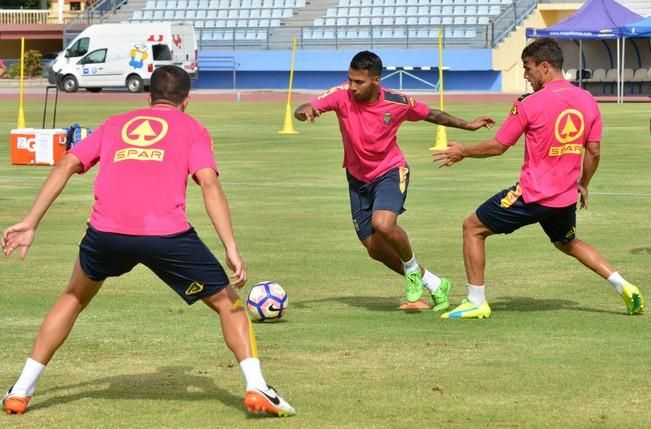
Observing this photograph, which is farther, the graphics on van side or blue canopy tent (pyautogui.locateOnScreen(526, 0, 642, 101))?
the graphics on van side

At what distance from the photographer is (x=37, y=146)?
25891 mm

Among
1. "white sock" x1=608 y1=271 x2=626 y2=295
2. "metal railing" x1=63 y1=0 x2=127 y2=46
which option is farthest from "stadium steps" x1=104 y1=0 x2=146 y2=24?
"white sock" x1=608 y1=271 x2=626 y2=295

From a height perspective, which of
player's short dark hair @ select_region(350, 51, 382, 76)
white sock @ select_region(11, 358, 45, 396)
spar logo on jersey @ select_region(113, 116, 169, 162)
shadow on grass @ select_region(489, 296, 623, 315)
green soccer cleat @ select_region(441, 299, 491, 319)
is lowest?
shadow on grass @ select_region(489, 296, 623, 315)

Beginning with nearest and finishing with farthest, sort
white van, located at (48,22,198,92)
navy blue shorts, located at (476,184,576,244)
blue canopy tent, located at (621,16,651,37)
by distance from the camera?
navy blue shorts, located at (476,184,576,244), blue canopy tent, located at (621,16,651,37), white van, located at (48,22,198,92)

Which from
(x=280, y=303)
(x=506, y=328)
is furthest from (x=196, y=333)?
(x=506, y=328)

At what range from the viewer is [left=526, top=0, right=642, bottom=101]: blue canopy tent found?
1967 inches

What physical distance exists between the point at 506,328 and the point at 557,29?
41.5 m

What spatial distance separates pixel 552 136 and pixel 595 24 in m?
41.6

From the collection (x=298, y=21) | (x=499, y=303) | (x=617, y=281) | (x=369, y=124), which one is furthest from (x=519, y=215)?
(x=298, y=21)

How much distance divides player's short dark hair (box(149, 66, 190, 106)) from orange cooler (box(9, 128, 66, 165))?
60.0 ft

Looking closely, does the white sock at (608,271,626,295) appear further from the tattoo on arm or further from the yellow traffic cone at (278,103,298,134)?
the yellow traffic cone at (278,103,298,134)

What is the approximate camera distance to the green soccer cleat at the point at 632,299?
10.6 metres

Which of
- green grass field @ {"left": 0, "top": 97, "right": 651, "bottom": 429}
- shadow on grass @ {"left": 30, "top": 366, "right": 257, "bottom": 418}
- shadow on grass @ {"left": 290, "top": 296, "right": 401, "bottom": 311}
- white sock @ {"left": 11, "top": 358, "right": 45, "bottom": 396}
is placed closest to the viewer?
white sock @ {"left": 11, "top": 358, "right": 45, "bottom": 396}

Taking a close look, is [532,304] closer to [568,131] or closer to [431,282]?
[431,282]
